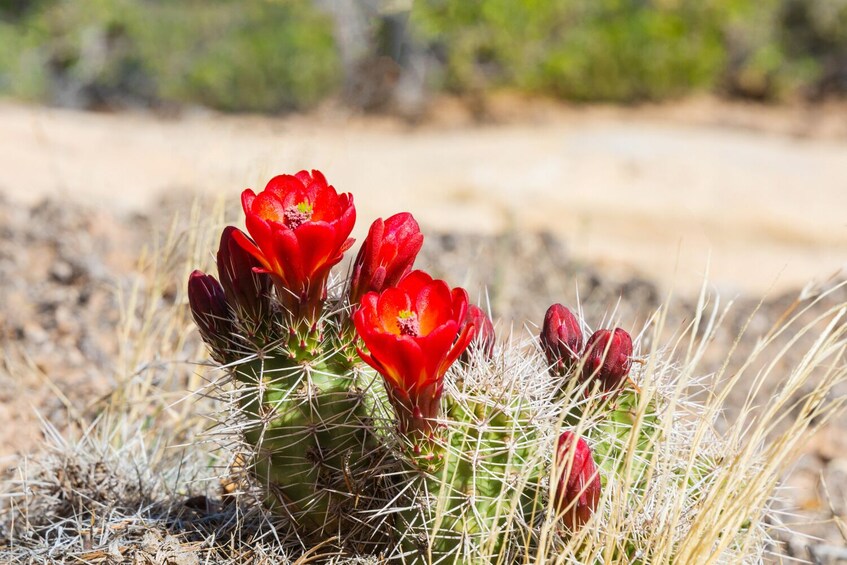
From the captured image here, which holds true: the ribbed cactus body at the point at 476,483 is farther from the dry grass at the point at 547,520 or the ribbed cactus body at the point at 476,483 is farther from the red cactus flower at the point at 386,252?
the red cactus flower at the point at 386,252

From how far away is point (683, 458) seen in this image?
178 cm

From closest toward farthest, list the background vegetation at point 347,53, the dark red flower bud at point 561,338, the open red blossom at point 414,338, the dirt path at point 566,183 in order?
the open red blossom at point 414,338
the dark red flower bud at point 561,338
the dirt path at point 566,183
the background vegetation at point 347,53

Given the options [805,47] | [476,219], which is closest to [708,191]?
[476,219]

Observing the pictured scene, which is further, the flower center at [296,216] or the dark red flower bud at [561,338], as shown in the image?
the dark red flower bud at [561,338]

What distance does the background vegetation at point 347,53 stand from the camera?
12.3 meters

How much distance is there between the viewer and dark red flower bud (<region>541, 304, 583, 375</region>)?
1.80 m

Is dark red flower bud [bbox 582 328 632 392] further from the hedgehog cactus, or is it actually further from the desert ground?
the desert ground

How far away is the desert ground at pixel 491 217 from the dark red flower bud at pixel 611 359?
7.4 inches

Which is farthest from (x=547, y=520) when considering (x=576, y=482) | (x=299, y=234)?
(x=299, y=234)

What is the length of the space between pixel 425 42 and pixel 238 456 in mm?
11650

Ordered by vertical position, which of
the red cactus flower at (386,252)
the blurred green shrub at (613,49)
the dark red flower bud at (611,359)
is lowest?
the dark red flower bud at (611,359)

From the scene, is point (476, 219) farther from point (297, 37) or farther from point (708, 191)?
point (297, 37)

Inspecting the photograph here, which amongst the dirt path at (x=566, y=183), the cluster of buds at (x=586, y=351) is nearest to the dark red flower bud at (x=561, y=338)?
the cluster of buds at (x=586, y=351)

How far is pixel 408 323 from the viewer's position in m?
1.53
